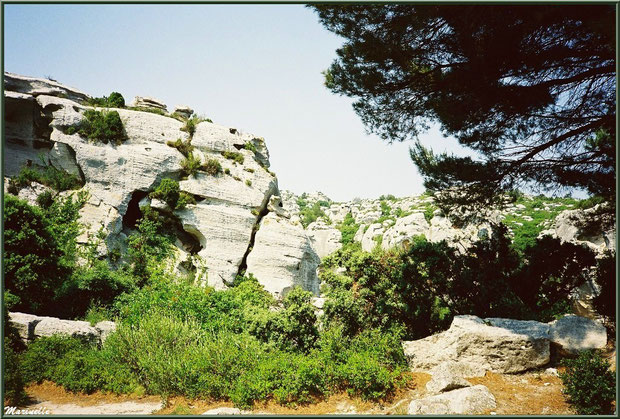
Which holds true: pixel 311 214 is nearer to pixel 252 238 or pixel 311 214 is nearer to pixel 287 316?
pixel 252 238

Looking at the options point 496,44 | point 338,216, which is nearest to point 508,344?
point 496,44

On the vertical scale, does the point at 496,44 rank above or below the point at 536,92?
Answer: above

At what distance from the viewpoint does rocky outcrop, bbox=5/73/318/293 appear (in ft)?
61.7

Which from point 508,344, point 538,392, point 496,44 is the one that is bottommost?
point 538,392

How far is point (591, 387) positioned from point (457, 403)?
195 cm

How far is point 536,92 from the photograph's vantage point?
7328mm

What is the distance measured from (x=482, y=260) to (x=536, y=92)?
4.74m

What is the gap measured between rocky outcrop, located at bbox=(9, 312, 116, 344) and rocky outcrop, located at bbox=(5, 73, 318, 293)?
341 inches

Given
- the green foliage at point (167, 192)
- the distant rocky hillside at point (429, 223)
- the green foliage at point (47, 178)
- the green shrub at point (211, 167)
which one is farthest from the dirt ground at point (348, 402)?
the green shrub at point (211, 167)

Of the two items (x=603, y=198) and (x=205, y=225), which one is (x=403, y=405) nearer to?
(x=603, y=198)

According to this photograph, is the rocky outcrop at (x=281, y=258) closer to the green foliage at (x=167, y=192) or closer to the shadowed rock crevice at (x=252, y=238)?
the shadowed rock crevice at (x=252, y=238)

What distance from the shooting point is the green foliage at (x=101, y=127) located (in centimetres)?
1947

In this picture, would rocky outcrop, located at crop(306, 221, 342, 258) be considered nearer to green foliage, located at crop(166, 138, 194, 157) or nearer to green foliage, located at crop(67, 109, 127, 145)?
green foliage, located at crop(166, 138, 194, 157)

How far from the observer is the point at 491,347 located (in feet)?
22.9
